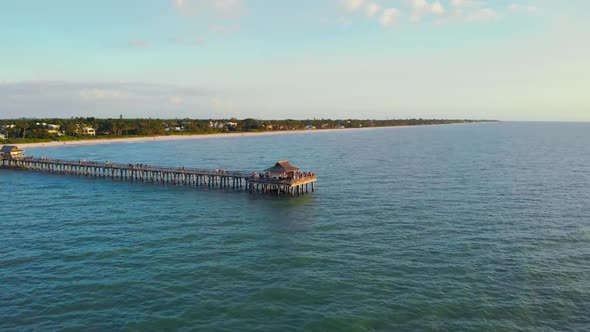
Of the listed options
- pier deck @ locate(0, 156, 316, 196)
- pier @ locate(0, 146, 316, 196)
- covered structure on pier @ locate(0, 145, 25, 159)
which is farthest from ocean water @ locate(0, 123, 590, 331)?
covered structure on pier @ locate(0, 145, 25, 159)

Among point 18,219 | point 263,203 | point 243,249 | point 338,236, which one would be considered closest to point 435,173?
point 263,203

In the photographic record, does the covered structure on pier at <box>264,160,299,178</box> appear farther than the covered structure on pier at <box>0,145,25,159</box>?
No

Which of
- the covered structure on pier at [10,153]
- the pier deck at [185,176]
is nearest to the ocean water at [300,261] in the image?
the pier deck at [185,176]

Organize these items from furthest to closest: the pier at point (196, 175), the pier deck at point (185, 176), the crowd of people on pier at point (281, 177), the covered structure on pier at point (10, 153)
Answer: the covered structure on pier at point (10, 153) → the pier deck at point (185, 176) → the pier at point (196, 175) → the crowd of people on pier at point (281, 177)

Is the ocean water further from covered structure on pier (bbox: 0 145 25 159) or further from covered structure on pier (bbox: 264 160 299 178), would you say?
covered structure on pier (bbox: 0 145 25 159)

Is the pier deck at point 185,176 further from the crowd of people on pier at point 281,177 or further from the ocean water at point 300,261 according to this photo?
the ocean water at point 300,261

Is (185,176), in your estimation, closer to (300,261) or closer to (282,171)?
(282,171)

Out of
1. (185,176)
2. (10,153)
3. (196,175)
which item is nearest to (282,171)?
(196,175)
